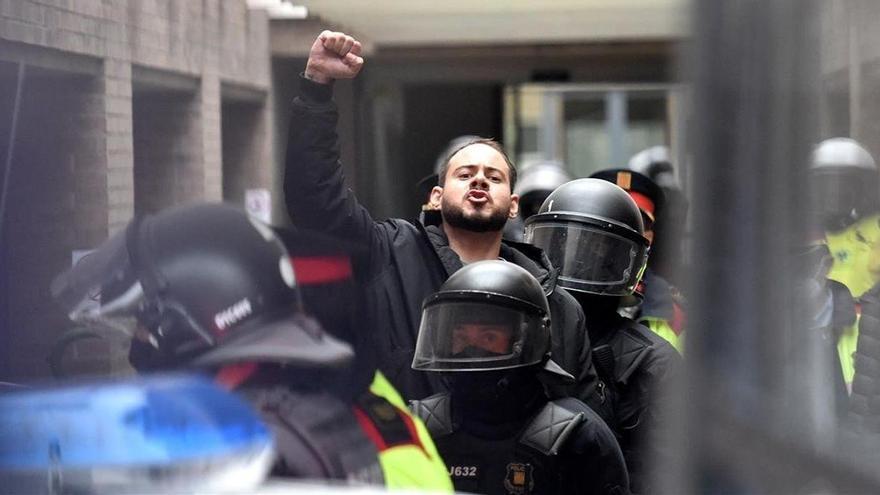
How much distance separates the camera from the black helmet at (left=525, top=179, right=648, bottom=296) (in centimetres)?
376

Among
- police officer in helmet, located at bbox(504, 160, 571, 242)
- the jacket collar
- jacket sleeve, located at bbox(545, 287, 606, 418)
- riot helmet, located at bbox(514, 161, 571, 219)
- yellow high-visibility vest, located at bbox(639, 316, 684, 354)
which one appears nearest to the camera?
the jacket collar

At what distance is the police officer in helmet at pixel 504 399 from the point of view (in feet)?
9.46

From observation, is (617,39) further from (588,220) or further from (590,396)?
(590,396)

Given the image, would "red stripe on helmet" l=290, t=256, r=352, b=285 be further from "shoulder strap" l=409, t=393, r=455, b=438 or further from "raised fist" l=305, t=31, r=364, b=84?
"shoulder strap" l=409, t=393, r=455, b=438

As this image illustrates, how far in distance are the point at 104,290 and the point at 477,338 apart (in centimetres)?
119

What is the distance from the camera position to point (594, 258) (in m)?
3.79

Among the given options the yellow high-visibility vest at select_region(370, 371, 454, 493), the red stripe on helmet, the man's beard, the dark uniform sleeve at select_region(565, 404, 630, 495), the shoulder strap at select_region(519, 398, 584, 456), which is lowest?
the dark uniform sleeve at select_region(565, 404, 630, 495)

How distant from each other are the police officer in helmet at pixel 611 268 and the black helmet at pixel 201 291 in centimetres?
194

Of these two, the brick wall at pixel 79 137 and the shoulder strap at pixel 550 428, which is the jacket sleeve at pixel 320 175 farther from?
the shoulder strap at pixel 550 428

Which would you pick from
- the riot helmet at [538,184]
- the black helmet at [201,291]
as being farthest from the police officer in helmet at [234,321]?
the riot helmet at [538,184]

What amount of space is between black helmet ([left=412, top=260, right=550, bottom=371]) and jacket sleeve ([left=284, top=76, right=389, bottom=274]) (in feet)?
1.11

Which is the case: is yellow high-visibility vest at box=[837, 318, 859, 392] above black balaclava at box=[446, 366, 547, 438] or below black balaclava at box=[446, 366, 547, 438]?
above

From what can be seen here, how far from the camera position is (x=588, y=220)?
3787mm

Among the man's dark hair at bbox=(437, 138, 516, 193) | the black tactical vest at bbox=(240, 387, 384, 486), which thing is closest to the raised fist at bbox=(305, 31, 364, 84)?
the black tactical vest at bbox=(240, 387, 384, 486)
